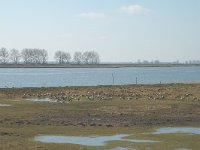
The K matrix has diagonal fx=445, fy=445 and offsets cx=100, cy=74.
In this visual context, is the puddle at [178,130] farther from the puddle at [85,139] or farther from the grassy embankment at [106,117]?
the puddle at [85,139]

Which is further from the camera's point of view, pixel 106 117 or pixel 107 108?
pixel 107 108

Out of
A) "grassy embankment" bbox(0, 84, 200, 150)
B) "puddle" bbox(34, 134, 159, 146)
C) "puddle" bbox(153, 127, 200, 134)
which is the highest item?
"grassy embankment" bbox(0, 84, 200, 150)

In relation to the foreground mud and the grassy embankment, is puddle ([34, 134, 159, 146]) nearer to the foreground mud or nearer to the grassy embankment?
the grassy embankment

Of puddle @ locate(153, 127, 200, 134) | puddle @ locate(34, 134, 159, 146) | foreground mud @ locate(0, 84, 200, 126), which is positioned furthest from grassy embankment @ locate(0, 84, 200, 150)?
puddle @ locate(153, 127, 200, 134)

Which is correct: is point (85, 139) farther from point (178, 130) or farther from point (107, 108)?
point (107, 108)

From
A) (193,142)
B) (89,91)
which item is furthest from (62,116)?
(89,91)

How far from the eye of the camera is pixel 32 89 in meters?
64.8

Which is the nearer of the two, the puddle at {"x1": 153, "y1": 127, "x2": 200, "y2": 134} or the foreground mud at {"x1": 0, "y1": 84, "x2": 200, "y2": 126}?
the puddle at {"x1": 153, "y1": 127, "x2": 200, "y2": 134}

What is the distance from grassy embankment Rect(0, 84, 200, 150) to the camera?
25984 millimetres

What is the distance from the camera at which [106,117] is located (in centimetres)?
3725

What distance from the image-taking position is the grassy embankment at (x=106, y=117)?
2598 centimetres

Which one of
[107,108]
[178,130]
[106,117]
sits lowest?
[178,130]

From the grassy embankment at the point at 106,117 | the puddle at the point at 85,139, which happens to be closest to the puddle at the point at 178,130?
the grassy embankment at the point at 106,117

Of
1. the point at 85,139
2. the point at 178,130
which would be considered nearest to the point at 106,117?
the point at 178,130
